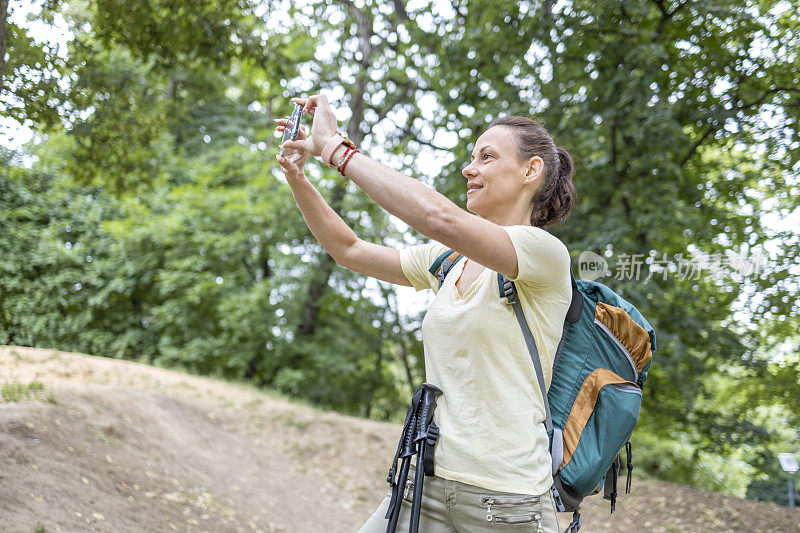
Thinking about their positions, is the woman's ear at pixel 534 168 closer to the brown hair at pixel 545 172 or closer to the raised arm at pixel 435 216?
the brown hair at pixel 545 172

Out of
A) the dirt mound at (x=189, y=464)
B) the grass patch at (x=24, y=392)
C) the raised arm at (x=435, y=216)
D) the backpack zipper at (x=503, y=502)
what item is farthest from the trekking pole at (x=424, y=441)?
the grass patch at (x=24, y=392)

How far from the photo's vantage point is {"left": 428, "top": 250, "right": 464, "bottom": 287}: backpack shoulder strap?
6.04 feet

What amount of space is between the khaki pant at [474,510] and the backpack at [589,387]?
9 centimetres

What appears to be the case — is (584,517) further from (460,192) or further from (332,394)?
(332,394)

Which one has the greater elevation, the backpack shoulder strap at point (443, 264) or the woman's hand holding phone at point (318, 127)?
the woman's hand holding phone at point (318, 127)

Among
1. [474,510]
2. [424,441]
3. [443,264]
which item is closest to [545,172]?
[443,264]

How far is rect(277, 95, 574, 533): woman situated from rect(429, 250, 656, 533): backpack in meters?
0.05

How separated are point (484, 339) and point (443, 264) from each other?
37 centimetres

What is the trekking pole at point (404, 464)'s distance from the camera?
1.59 m

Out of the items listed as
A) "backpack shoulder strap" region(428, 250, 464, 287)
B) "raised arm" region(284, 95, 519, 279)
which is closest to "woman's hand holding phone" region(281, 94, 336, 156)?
"raised arm" region(284, 95, 519, 279)

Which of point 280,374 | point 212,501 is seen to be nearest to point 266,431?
point 212,501

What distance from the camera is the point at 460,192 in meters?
6.86

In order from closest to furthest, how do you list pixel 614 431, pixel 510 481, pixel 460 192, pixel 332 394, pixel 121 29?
pixel 510 481 < pixel 614 431 < pixel 121 29 < pixel 460 192 < pixel 332 394

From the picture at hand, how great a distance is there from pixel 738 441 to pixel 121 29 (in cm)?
755
